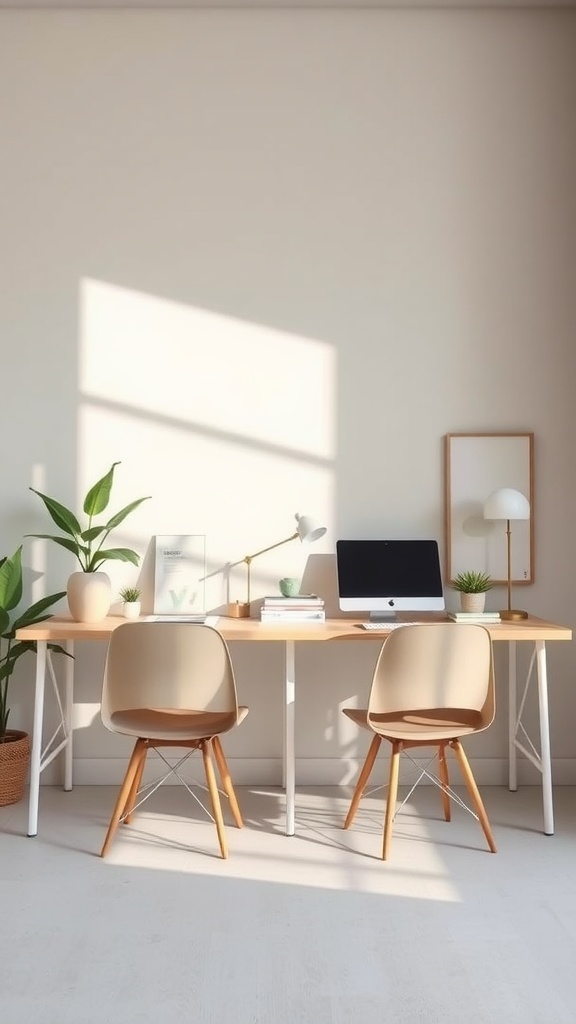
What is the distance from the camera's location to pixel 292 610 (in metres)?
3.47

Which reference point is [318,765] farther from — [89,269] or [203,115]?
[203,115]

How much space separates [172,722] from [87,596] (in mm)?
628

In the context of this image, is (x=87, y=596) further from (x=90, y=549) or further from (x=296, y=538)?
(x=296, y=538)

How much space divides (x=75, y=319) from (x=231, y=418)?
28.9 inches

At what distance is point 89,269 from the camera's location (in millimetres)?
3771

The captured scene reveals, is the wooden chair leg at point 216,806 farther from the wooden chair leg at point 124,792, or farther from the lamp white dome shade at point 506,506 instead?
the lamp white dome shade at point 506,506

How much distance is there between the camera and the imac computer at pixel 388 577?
352 cm

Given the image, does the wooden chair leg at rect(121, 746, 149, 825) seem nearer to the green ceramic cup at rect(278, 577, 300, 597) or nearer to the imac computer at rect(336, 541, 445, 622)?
the green ceramic cup at rect(278, 577, 300, 597)

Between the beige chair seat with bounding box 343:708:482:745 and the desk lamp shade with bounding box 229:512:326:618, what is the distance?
0.63m

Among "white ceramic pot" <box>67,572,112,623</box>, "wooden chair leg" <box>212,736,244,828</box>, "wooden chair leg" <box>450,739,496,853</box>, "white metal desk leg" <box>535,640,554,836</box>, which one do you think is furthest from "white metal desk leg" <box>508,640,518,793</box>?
"white ceramic pot" <box>67,572,112,623</box>

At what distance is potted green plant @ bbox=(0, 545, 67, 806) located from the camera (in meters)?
3.44

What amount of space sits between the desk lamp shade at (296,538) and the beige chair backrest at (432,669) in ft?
2.27

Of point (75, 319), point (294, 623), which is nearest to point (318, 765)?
point (294, 623)

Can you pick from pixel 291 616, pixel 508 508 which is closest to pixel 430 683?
pixel 291 616
